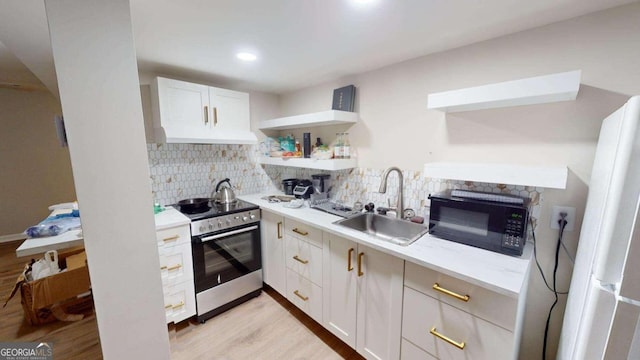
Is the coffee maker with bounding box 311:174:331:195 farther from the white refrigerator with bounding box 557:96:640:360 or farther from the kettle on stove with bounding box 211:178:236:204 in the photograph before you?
the white refrigerator with bounding box 557:96:640:360

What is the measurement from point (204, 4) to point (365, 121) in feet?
4.64

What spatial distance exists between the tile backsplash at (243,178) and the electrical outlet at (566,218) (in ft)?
0.96

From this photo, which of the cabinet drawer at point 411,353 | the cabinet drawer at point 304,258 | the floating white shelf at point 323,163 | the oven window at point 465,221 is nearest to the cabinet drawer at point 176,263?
the cabinet drawer at point 304,258

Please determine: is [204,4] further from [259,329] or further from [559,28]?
[259,329]

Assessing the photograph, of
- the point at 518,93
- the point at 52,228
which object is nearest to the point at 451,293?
the point at 518,93

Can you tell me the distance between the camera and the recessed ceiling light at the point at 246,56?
170 centimetres

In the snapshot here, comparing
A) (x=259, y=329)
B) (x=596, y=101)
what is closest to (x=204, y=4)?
(x=596, y=101)

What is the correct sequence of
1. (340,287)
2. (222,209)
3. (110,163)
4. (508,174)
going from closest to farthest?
(110,163) → (508,174) → (340,287) → (222,209)

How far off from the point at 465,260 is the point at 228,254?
1.80 meters

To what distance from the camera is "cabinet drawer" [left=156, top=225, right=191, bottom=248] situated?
5.71ft

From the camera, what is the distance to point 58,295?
6.30ft

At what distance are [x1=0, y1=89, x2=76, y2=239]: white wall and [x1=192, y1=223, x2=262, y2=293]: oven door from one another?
3776 mm

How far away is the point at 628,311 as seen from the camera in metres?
0.59

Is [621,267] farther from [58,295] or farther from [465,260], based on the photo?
[58,295]
